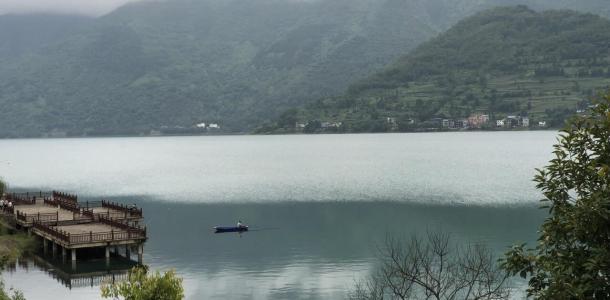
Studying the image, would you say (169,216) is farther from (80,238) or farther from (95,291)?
(95,291)

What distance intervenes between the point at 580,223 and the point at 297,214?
7960 cm

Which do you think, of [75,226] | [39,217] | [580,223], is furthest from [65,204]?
[580,223]

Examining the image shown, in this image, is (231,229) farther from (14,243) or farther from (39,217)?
(14,243)

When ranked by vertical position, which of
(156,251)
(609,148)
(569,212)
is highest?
(609,148)

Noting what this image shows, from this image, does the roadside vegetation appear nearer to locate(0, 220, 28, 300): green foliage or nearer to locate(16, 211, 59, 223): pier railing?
locate(0, 220, 28, 300): green foliage

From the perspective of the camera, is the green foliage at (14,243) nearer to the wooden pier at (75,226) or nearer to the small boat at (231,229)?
the wooden pier at (75,226)

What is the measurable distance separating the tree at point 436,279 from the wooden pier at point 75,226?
2139 centimetres

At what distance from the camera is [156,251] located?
230 feet

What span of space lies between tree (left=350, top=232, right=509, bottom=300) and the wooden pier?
21392 millimetres

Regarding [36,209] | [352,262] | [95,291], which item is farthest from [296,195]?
[95,291]

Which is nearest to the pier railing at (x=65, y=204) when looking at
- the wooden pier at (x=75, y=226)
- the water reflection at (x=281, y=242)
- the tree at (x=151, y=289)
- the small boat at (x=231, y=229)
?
the wooden pier at (x=75, y=226)

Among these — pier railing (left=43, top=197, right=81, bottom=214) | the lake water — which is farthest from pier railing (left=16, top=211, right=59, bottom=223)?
the lake water

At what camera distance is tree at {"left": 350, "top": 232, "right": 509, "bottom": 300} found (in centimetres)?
2806

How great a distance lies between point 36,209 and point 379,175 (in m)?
81.9
